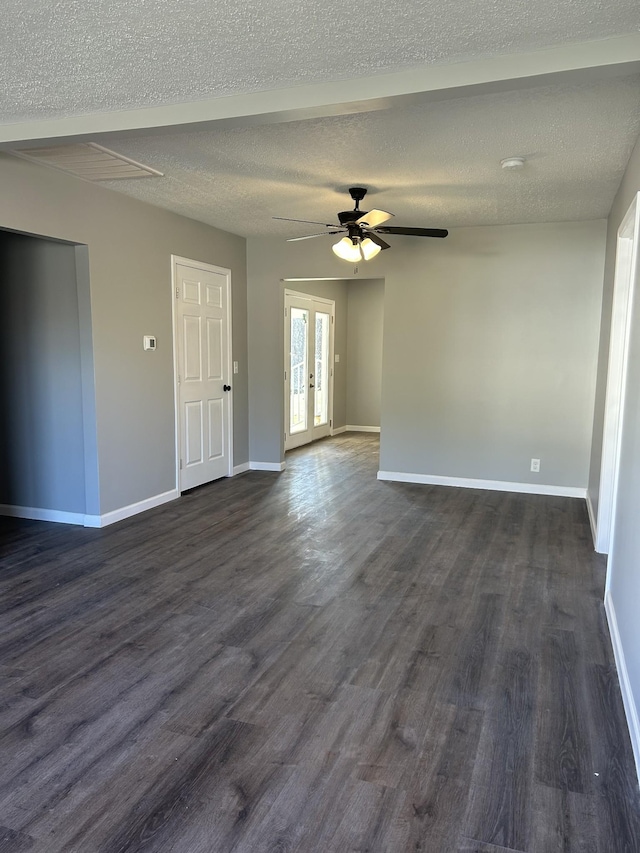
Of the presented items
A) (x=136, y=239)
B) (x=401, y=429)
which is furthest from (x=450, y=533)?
(x=136, y=239)

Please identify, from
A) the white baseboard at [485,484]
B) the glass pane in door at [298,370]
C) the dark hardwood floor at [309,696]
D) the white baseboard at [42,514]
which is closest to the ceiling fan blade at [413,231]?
the dark hardwood floor at [309,696]

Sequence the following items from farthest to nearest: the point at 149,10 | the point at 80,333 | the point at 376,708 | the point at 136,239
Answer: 1. the point at 136,239
2. the point at 80,333
3. the point at 376,708
4. the point at 149,10

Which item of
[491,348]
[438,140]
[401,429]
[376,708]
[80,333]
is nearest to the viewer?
[376,708]

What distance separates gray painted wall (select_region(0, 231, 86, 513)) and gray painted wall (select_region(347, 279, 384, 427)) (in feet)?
18.6

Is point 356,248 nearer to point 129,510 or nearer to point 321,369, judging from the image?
point 129,510

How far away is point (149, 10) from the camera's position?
1.91 m

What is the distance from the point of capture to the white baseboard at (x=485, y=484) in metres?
5.55

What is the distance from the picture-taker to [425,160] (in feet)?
11.6

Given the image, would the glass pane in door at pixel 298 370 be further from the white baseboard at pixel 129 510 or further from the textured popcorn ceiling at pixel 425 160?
the white baseboard at pixel 129 510

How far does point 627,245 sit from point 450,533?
7.67ft

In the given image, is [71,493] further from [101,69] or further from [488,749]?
[488,749]

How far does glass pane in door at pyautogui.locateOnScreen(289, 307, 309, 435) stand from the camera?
7.99 m

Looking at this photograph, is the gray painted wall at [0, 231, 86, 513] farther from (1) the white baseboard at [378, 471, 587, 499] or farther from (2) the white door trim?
(2) the white door trim

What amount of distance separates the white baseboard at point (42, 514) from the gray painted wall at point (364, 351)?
571 centimetres
